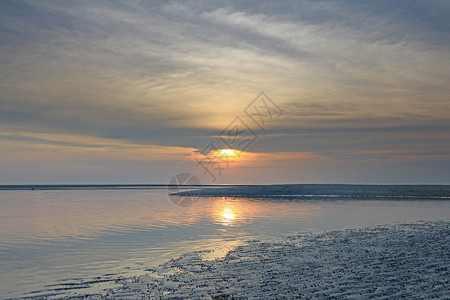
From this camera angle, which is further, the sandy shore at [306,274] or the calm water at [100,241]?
the calm water at [100,241]

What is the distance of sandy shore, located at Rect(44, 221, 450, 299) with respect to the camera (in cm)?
1340

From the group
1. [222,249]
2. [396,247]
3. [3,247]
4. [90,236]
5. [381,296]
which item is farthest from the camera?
[90,236]

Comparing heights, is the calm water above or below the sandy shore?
above

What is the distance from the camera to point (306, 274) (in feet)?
52.1

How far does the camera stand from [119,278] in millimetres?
16500

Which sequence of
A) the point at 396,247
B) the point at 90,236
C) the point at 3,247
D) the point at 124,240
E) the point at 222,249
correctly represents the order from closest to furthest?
the point at 396,247, the point at 222,249, the point at 3,247, the point at 124,240, the point at 90,236

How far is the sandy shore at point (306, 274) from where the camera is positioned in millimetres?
13398

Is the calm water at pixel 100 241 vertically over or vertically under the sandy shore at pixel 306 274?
over

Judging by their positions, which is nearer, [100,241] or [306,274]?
[306,274]

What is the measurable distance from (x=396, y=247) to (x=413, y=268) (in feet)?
18.0

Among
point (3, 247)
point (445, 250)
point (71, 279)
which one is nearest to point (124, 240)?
point (3, 247)

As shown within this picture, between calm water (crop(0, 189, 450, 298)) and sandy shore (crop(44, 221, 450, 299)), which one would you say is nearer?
sandy shore (crop(44, 221, 450, 299))

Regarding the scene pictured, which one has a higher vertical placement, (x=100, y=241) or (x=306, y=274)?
(x=100, y=241)

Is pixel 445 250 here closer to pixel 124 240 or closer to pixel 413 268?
pixel 413 268
